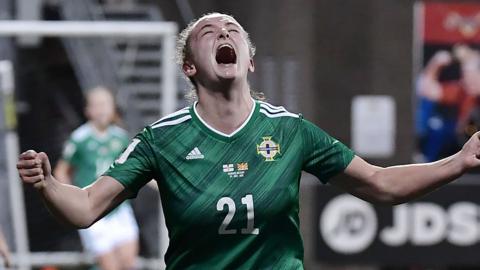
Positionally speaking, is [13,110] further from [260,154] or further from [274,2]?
[260,154]

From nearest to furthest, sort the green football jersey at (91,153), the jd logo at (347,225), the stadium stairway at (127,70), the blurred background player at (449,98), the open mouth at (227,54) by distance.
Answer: the open mouth at (227,54), the green football jersey at (91,153), the stadium stairway at (127,70), the jd logo at (347,225), the blurred background player at (449,98)

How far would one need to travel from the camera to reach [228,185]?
14.7ft

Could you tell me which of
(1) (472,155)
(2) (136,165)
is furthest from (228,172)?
(1) (472,155)

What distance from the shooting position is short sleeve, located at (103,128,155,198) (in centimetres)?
453

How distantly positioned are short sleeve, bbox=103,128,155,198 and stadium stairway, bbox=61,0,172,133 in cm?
672

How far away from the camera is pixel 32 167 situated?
4289mm

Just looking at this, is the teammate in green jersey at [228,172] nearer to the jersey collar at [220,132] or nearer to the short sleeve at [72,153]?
the jersey collar at [220,132]

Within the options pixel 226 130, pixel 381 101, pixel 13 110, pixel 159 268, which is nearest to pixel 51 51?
pixel 13 110

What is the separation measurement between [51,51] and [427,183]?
7.80 metres

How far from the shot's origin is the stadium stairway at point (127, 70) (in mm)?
11727

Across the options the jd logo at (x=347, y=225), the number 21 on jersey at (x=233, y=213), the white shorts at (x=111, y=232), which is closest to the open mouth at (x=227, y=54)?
the number 21 on jersey at (x=233, y=213)

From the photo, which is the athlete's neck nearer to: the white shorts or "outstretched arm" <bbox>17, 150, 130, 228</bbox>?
"outstretched arm" <bbox>17, 150, 130, 228</bbox>

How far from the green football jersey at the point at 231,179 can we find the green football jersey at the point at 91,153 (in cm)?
555

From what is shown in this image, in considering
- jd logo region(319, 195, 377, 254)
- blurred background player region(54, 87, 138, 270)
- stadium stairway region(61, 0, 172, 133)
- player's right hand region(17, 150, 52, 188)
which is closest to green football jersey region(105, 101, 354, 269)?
player's right hand region(17, 150, 52, 188)
